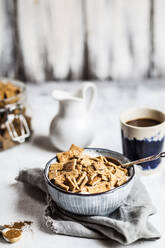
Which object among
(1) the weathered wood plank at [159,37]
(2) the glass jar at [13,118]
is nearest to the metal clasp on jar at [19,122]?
(2) the glass jar at [13,118]

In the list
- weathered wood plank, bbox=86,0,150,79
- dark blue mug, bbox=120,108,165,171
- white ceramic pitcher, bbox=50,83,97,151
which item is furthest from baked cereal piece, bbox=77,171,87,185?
weathered wood plank, bbox=86,0,150,79

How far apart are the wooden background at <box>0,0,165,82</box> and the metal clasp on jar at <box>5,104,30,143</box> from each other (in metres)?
0.64

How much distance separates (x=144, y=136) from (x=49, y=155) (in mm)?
349

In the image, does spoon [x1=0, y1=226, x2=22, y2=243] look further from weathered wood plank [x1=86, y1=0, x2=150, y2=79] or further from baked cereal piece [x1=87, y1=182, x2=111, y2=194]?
weathered wood plank [x1=86, y1=0, x2=150, y2=79]

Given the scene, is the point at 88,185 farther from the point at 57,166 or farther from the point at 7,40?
the point at 7,40

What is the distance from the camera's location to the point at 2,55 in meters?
1.97

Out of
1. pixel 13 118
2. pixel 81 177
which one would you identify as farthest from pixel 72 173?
pixel 13 118

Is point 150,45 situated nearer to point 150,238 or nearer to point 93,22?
point 93,22

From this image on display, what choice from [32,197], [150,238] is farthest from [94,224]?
[32,197]

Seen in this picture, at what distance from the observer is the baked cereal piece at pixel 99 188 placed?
91 centimetres

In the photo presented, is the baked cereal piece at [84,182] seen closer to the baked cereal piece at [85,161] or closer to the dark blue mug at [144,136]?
the baked cereal piece at [85,161]

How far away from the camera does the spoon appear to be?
0.90 meters

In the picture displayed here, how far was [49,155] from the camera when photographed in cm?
130

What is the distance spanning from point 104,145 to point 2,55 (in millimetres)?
894
